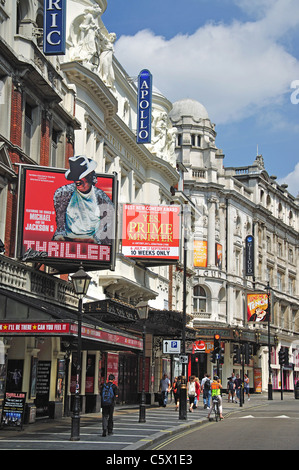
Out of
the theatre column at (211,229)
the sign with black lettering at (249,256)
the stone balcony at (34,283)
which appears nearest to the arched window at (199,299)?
the theatre column at (211,229)

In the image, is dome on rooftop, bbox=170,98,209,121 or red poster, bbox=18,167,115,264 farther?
dome on rooftop, bbox=170,98,209,121

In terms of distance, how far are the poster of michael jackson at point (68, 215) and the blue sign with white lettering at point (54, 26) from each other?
417 centimetres

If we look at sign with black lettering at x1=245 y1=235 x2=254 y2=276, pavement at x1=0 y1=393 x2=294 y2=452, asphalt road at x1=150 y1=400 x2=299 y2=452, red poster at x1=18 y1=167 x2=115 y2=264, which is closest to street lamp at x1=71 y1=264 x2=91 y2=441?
pavement at x1=0 y1=393 x2=294 y2=452

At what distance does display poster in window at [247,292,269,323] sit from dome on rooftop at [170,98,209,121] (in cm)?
1933

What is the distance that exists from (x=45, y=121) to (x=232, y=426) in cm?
1304

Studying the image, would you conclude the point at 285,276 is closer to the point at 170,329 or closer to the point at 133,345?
the point at 170,329

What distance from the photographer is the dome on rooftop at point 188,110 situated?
244 ft

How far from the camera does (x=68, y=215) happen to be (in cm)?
2623

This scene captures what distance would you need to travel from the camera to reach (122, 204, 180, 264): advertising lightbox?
35406mm

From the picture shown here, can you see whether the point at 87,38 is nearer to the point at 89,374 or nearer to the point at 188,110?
the point at 89,374

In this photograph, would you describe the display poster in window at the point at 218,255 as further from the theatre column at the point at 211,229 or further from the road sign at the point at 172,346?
the road sign at the point at 172,346

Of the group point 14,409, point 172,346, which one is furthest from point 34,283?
point 172,346

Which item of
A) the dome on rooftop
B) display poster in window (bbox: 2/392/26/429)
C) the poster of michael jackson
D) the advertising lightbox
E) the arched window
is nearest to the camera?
display poster in window (bbox: 2/392/26/429)

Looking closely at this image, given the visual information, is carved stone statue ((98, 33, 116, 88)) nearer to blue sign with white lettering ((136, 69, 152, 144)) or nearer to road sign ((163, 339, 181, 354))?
blue sign with white lettering ((136, 69, 152, 144))
